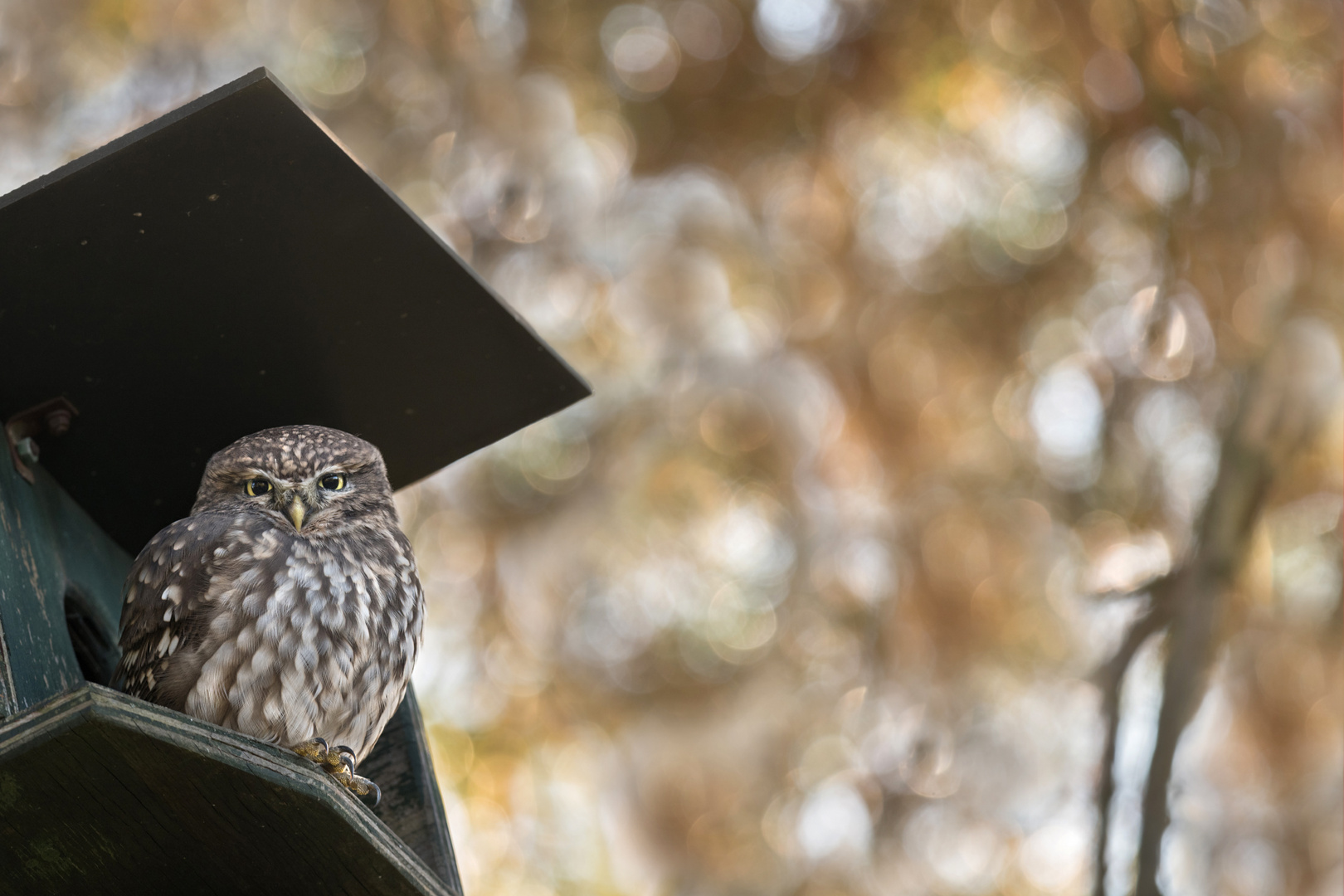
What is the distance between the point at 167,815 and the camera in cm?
188

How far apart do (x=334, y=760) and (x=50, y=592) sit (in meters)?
0.75

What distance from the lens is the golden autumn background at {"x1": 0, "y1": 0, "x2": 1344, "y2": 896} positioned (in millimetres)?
4520

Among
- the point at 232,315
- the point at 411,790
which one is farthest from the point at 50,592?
the point at 411,790

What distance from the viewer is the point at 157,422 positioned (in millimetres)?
2887

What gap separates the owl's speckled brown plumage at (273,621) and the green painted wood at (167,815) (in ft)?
1.20

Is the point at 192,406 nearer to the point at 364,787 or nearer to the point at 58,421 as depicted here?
the point at 58,421

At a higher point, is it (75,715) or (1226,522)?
Answer: (75,715)

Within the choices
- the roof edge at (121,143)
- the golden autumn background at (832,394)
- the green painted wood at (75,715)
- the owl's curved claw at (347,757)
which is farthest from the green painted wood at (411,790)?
the golden autumn background at (832,394)

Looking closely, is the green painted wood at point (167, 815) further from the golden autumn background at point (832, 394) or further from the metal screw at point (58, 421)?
the golden autumn background at point (832, 394)

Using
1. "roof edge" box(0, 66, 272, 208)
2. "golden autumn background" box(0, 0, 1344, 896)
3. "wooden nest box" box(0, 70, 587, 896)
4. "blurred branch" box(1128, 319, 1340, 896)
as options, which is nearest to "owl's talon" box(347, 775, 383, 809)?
"wooden nest box" box(0, 70, 587, 896)

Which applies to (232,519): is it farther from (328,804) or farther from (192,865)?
(328,804)

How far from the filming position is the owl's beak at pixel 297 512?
2691 millimetres

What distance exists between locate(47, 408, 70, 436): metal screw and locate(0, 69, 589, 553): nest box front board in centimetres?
Result: 4

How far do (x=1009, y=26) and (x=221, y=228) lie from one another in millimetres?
3823
